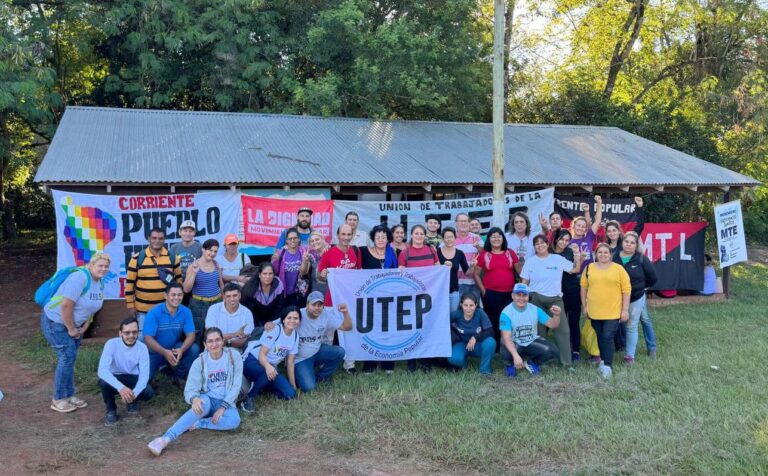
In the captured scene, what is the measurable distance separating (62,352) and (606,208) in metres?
8.93

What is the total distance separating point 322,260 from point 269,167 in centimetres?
381

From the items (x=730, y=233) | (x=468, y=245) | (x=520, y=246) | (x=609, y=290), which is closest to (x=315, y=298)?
(x=468, y=245)

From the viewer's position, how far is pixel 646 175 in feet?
39.8

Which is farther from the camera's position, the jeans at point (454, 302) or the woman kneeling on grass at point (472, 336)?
the jeans at point (454, 302)

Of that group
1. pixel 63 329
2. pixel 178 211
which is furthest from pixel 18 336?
pixel 63 329

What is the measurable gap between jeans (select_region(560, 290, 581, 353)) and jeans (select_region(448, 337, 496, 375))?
106 cm

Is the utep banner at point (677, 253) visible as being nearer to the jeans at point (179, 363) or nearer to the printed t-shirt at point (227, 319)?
the printed t-shirt at point (227, 319)

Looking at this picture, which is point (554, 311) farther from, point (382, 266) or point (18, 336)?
point (18, 336)

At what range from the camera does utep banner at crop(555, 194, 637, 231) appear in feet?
34.6

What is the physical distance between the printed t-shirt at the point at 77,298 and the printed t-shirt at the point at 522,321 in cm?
413

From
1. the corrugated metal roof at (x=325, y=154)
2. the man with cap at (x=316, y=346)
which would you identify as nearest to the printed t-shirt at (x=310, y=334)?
the man with cap at (x=316, y=346)

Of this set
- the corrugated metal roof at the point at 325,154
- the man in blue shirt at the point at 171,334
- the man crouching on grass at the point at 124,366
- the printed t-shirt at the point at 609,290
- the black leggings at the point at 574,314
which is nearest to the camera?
the man crouching on grass at the point at 124,366

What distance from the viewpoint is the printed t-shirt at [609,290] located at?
656cm

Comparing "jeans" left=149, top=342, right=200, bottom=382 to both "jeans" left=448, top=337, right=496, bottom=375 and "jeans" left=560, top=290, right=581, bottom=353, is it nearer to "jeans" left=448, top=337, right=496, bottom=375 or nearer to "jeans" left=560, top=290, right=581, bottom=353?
"jeans" left=448, top=337, right=496, bottom=375
